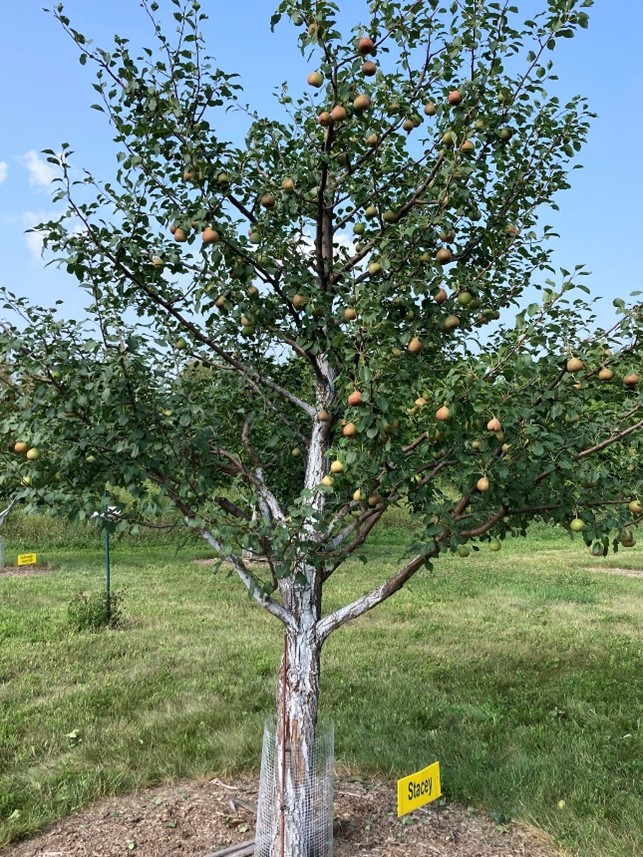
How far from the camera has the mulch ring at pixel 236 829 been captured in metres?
3.69

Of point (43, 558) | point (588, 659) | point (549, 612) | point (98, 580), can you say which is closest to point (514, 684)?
point (588, 659)

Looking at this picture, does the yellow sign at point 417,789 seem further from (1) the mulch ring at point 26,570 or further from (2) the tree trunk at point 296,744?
(1) the mulch ring at point 26,570

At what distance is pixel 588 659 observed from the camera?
745 cm

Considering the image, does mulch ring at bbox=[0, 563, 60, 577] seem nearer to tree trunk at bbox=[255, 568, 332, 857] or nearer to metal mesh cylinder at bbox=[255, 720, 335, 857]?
metal mesh cylinder at bbox=[255, 720, 335, 857]

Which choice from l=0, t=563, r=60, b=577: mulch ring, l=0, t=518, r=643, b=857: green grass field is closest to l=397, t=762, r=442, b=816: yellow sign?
l=0, t=518, r=643, b=857: green grass field

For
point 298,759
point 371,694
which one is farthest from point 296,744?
point 371,694

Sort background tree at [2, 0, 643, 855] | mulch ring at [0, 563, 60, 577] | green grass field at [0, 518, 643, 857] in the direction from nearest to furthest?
background tree at [2, 0, 643, 855], green grass field at [0, 518, 643, 857], mulch ring at [0, 563, 60, 577]

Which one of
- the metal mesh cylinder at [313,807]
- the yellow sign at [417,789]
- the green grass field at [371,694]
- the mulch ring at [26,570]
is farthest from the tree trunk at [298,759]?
the mulch ring at [26,570]

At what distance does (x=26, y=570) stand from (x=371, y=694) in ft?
27.3

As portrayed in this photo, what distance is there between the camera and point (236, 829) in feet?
12.8

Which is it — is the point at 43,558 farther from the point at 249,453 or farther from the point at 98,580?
the point at 249,453

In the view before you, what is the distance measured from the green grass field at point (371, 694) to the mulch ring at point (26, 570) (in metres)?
0.64

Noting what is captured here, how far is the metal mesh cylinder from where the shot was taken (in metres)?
3.49

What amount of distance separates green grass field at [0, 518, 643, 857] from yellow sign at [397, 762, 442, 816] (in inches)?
30.5
